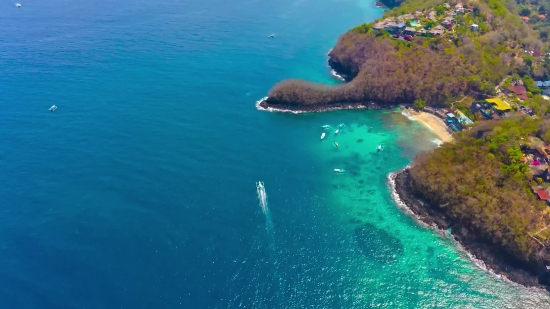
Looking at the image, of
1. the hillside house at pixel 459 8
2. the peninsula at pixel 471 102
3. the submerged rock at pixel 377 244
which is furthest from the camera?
the hillside house at pixel 459 8

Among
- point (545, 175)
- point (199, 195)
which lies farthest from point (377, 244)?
point (545, 175)

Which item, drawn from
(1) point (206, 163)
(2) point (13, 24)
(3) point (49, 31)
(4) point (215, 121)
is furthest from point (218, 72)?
(2) point (13, 24)

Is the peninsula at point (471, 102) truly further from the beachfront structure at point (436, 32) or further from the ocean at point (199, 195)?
the ocean at point (199, 195)

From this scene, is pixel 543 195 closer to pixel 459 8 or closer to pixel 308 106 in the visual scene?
pixel 308 106

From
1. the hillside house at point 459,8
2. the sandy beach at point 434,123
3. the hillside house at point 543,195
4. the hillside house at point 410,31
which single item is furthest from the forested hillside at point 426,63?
the hillside house at point 543,195

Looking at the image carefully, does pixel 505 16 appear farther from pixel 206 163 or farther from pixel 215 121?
pixel 206 163
